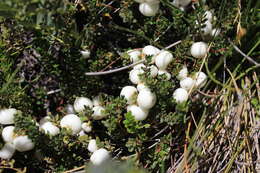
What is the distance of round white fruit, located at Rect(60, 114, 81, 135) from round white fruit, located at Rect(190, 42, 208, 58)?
496 millimetres

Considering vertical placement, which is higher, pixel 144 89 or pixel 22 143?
pixel 144 89

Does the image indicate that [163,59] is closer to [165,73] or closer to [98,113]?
[165,73]

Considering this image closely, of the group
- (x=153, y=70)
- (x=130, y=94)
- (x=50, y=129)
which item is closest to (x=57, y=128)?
(x=50, y=129)

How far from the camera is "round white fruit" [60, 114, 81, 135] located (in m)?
1.29

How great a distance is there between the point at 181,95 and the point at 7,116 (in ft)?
2.06

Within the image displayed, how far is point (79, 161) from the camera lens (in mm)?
1395

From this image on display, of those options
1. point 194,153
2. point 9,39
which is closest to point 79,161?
point 194,153

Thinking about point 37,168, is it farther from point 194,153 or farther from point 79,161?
point 194,153

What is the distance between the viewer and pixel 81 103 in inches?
52.6

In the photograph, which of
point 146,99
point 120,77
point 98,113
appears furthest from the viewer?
point 120,77

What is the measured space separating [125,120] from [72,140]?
0.74ft

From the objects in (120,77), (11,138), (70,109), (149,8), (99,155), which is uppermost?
(149,8)

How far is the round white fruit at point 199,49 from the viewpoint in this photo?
1.31 metres

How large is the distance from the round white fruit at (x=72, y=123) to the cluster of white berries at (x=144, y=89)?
19cm
